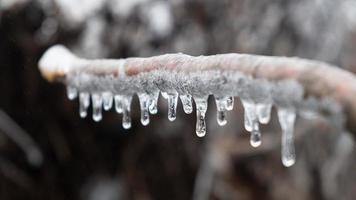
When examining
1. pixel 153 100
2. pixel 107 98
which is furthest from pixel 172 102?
pixel 107 98

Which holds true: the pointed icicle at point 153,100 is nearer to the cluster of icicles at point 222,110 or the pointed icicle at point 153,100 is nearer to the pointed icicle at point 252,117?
the cluster of icicles at point 222,110

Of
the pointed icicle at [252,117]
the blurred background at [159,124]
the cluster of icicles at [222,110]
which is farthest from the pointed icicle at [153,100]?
the blurred background at [159,124]

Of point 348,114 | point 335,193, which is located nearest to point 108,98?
point 348,114

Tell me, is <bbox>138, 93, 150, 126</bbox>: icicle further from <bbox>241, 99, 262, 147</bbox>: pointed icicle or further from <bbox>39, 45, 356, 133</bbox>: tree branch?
<bbox>241, 99, 262, 147</bbox>: pointed icicle

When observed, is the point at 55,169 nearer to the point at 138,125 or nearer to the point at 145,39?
the point at 138,125

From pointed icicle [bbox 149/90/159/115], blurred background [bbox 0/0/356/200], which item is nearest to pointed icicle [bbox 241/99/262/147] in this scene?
pointed icicle [bbox 149/90/159/115]
